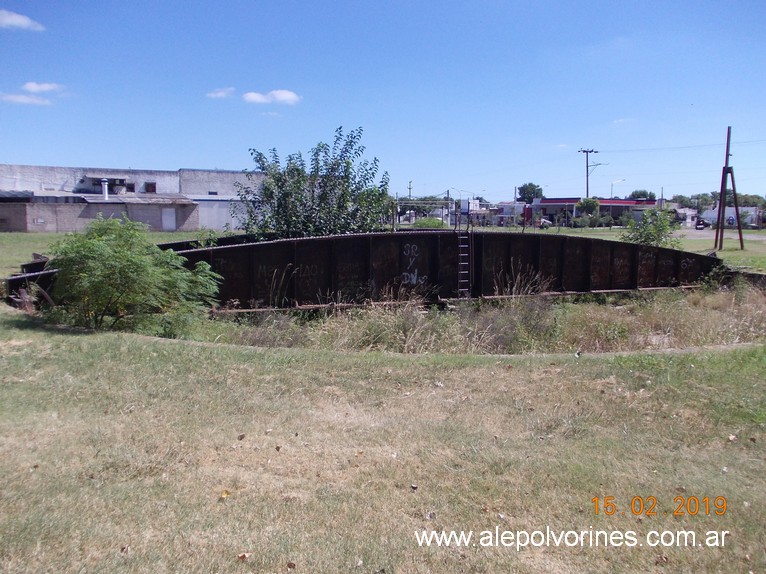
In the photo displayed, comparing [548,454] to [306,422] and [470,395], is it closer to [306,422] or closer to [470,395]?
[470,395]

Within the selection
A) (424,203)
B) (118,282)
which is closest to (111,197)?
(424,203)

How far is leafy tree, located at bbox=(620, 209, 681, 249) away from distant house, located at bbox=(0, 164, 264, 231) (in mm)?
26668

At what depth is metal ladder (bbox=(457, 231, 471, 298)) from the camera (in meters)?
15.8

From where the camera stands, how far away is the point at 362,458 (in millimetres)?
5285

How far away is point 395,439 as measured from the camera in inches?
223

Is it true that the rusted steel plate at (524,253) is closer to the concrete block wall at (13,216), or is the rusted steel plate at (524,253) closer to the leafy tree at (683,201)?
the concrete block wall at (13,216)

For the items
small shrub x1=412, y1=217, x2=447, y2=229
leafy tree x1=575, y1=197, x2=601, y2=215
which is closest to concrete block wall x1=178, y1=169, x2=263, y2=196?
small shrub x1=412, y1=217, x2=447, y2=229

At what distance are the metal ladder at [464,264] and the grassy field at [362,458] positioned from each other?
7.91 meters

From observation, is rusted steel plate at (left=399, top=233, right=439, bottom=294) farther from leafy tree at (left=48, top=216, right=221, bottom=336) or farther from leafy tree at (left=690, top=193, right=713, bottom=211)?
leafy tree at (left=690, top=193, right=713, bottom=211)

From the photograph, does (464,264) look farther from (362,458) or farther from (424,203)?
(362,458)

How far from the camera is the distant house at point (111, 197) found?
46.9m

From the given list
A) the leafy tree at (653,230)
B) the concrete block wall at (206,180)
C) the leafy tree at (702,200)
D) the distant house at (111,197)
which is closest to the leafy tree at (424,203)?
the leafy tree at (653,230)

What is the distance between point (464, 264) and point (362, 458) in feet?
35.9
